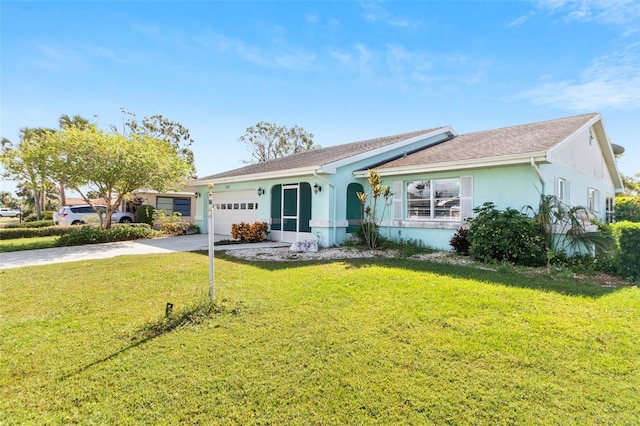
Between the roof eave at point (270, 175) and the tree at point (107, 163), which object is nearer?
the roof eave at point (270, 175)

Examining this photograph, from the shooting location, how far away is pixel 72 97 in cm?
1272

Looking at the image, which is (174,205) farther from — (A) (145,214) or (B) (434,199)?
(B) (434,199)

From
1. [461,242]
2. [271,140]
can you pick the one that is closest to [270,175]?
[461,242]

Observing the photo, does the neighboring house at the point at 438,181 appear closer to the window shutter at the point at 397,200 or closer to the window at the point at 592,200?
the window shutter at the point at 397,200

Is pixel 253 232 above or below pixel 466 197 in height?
below

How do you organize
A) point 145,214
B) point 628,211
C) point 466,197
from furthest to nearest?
point 145,214
point 628,211
point 466,197

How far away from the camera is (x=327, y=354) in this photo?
12.1 ft

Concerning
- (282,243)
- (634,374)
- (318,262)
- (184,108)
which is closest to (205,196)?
(184,108)

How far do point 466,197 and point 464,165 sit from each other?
1081mm

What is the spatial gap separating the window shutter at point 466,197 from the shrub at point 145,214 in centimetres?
1987

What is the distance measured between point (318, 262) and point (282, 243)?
15.8 feet

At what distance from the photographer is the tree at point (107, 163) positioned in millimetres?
13852

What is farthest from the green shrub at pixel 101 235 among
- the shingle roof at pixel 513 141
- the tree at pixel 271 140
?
the tree at pixel 271 140

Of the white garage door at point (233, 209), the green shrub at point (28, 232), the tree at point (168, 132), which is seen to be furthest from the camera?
the tree at point (168, 132)
